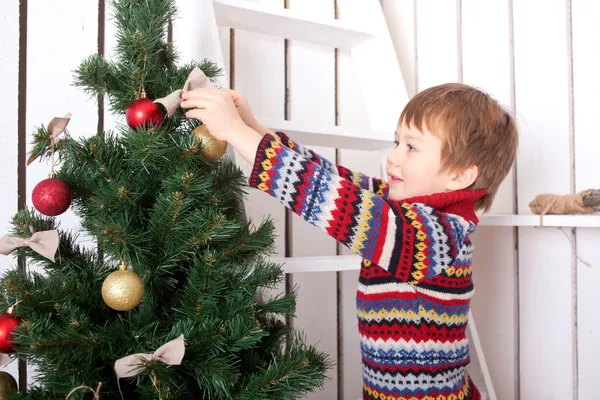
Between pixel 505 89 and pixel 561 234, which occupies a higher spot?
pixel 505 89

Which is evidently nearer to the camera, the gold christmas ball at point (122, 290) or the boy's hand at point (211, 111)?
the gold christmas ball at point (122, 290)

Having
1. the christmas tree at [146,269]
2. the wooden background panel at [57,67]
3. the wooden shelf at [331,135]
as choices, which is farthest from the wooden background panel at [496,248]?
the wooden background panel at [57,67]

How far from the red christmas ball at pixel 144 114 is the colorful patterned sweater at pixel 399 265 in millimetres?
160

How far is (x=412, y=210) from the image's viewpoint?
87 cm

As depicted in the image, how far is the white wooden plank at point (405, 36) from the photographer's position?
1533mm

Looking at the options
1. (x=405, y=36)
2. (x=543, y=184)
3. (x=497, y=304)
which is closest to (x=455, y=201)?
(x=543, y=184)

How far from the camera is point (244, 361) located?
0.74 m

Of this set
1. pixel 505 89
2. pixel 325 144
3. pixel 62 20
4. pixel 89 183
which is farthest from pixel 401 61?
pixel 89 183

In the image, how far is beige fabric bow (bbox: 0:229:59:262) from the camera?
2.21 feet

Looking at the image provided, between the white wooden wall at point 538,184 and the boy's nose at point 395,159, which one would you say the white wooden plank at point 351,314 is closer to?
the white wooden wall at point 538,184

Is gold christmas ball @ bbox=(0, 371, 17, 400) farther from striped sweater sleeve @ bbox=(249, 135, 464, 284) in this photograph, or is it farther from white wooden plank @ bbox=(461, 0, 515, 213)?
white wooden plank @ bbox=(461, 0, 515, 213)

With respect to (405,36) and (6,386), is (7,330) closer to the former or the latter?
(6,386)

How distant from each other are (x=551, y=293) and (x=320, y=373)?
29.9 inches

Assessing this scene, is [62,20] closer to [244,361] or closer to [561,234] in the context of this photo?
[244,361]
